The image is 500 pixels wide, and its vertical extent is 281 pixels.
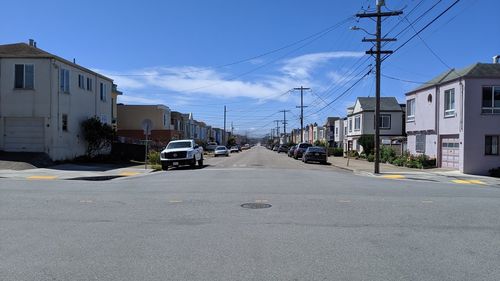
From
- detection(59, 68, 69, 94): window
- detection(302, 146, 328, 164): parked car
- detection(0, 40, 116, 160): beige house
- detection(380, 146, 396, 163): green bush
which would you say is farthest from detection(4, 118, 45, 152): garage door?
detection(380, 146, 396, 163): green bush

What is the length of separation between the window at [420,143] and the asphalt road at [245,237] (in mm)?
23873

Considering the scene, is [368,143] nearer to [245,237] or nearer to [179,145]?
[179,145]

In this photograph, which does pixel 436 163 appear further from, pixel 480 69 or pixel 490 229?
pixel 490 229

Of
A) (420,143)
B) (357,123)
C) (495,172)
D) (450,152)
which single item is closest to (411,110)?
(420,143)

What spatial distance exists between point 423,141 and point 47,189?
2880 cm

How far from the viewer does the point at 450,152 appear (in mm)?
32500

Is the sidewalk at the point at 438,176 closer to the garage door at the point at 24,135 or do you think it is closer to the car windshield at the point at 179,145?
the car windshield at the point at 179,145

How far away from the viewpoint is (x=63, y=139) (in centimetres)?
3083

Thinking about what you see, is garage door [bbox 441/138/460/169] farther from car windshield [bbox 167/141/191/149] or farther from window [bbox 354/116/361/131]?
window [bbox 354/116/361/131]

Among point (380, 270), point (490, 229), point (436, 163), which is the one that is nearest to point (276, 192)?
point (490, 229)

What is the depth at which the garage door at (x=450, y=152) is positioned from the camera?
3148 cm

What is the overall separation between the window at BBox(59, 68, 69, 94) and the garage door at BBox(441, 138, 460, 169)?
24.9 meters

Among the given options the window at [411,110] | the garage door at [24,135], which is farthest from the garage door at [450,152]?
the garage door at [24,135]

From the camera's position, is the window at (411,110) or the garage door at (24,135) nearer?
the garage door at (24,135)
